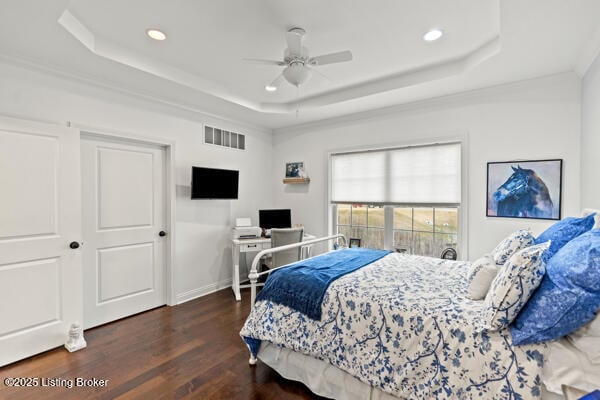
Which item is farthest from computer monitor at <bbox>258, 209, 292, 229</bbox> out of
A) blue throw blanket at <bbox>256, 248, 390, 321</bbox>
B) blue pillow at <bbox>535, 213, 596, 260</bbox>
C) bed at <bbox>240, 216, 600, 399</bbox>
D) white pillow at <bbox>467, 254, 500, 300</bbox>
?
blue pillow at <bbox>535, 213, 596, 260</bbox>

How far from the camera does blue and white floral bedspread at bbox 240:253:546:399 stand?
54.7 inches

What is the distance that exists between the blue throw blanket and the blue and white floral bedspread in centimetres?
6

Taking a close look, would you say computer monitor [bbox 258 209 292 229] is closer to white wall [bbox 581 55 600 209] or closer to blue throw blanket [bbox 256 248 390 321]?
blue throw blanket [bbox 256 248 390 321]

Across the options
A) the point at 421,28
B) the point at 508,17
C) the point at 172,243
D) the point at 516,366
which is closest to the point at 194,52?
the point at 421,28

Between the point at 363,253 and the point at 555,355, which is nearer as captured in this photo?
the point at 555,355

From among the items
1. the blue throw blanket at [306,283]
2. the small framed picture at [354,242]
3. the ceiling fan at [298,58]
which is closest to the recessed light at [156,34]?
the ceiling fan at [298,58]

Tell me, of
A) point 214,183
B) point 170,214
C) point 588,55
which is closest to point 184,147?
point 214,183

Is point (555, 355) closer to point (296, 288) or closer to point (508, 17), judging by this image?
point (296, 288)

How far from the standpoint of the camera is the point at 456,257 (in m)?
3.41

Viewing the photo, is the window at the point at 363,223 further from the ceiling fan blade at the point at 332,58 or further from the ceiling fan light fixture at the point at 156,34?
the ceiling fan light fixture at the point at 156,34

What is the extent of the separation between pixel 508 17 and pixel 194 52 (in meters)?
2.51

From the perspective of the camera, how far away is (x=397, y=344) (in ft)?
5.49

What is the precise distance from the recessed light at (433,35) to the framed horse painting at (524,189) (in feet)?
5.12

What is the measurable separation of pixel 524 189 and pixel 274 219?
10.5 feet
